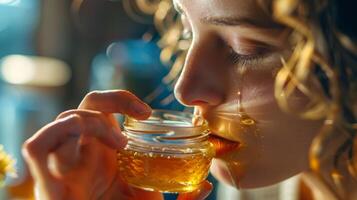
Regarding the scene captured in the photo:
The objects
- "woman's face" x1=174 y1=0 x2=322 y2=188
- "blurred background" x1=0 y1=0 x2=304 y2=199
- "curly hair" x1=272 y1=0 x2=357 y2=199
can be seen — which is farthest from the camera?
"blurred background" x1=0 y1=0 x2=304 y2=199

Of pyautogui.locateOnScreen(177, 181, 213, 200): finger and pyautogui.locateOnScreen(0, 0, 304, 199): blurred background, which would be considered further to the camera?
pyautogui.locateOnScreen(0, 0, 304, 199): blurred background

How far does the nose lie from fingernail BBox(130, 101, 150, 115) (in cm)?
5

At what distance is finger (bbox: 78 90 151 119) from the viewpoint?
28.2 inches

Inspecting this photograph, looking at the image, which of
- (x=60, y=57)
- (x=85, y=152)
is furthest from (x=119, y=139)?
(x=60, y=57)

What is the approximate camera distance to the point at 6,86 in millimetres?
2018

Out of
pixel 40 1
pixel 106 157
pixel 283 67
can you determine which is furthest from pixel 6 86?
pixel 283 67

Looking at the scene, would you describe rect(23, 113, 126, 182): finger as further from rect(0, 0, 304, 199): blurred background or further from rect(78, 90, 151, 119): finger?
rect(0, 0, 304, 199): blurred background

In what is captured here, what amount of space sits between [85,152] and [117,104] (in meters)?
0.08

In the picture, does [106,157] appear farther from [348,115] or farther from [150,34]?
[150,34]

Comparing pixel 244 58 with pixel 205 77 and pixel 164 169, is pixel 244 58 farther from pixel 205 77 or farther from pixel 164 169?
pixel 164 169

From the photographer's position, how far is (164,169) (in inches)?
26.2

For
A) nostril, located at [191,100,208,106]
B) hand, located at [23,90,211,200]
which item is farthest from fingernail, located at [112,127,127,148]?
nostril, located at [191,100,208,106]

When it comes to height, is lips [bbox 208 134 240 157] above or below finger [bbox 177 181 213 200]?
above

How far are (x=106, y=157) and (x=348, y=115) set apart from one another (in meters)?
0.31
